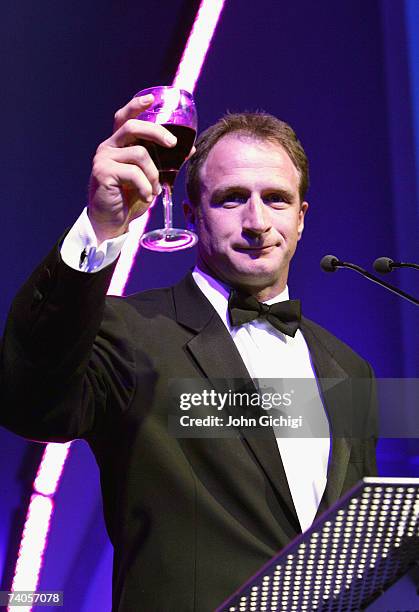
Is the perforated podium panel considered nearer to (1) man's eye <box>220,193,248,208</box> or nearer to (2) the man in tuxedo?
(2) the man in tuxedo

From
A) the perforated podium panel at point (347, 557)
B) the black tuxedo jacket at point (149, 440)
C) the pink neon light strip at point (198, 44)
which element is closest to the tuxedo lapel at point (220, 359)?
the black tuxedo jacket at point (149, 440)

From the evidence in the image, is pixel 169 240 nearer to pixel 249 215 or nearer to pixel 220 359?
pixel 220 359

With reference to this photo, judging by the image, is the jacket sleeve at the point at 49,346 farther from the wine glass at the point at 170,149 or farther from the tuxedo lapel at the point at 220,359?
the tuxedo lapel at the point at 220,359

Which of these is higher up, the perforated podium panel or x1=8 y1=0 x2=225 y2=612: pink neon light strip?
x1=8 y1=0 x2=225 y2=612: pink neon light strip

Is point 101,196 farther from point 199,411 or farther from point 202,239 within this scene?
point 202,239

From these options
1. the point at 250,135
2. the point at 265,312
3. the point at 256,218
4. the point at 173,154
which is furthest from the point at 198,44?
the point at 173,154

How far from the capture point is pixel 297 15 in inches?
124

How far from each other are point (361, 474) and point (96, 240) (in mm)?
884

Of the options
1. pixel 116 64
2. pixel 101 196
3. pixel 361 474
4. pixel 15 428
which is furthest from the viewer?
pixel 116 64

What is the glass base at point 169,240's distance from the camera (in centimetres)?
143

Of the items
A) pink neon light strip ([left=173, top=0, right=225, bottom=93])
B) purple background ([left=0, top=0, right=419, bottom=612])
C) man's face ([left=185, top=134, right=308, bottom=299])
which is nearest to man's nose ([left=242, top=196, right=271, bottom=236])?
man's face ([left=185, top=134, right=308, bottom=299])

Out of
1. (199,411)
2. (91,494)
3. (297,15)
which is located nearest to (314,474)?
(199,411)

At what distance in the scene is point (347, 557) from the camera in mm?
894

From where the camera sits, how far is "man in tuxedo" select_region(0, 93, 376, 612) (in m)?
1.34
